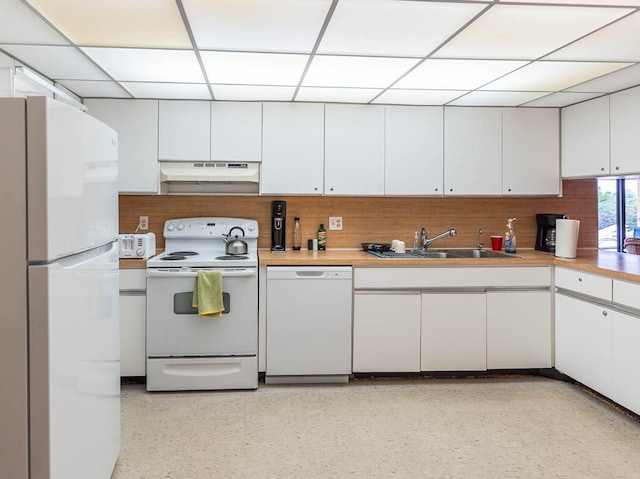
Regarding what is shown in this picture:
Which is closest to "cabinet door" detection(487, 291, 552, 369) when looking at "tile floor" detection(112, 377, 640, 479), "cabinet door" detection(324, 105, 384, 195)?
"tile floor" detection(112, 377, 640, 479)

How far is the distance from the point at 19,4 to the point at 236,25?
3.04ft

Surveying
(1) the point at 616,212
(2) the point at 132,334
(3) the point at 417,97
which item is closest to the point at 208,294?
(2) the point at 132,334

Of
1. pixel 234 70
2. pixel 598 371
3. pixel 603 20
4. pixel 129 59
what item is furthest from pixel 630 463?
pixel 129 59

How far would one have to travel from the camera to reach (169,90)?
362 centimetres

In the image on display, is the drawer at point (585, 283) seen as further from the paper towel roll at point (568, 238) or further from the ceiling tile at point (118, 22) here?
the ceiling tile at point (118, 22)

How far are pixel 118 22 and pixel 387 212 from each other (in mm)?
2629

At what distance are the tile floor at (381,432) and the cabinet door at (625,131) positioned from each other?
1.59m

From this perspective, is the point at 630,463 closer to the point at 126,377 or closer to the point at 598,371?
the point at 598,371

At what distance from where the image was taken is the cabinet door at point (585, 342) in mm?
3127

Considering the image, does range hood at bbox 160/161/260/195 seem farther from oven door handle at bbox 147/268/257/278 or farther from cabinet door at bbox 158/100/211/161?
oven door handle at bbox 147/268/257/278

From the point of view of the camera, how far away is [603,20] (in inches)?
91.7

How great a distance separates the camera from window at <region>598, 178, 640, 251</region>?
447 centimetres

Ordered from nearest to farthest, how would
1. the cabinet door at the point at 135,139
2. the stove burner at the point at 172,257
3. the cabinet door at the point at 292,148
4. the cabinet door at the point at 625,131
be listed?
1. the cabinet door at the point at 625,131
2. the stove burner at the point at 172,257
3. the cabinet door at the point at 135,139
4. the cabinet door at the point at 292,148

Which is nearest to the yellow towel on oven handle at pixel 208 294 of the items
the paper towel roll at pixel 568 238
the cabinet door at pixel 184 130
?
the cabinet door at pixel 184 130
